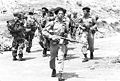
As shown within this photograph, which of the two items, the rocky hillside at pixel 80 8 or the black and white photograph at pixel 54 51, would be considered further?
the rocky hillside at pixel 80 8

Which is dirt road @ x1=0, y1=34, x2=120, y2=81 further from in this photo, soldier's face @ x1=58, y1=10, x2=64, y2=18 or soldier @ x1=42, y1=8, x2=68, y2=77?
soldier's face @ x1=58, y1=10, x2=64, y2=18

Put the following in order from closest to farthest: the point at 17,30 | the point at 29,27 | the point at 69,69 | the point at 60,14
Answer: the point at 60,14
the point at 69,69
the point at 17,30
the point at 29,27

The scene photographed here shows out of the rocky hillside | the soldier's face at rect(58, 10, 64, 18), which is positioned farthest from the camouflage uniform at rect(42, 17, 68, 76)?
the rocky hillside

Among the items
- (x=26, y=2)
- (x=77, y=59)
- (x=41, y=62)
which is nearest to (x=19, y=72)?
(x=41, y=62)

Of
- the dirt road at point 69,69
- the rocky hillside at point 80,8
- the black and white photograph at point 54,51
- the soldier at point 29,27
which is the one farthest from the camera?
the rocky hillside at point 80,8

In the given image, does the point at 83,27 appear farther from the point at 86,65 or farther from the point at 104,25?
the point at 104,25

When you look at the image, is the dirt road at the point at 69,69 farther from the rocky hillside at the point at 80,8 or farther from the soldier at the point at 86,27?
the rocky hillside at the point at 80,8

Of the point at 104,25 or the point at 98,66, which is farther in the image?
the point at 104,25

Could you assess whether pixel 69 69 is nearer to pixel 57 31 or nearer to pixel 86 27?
pixel 86 27

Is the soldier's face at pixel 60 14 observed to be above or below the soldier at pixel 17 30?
above

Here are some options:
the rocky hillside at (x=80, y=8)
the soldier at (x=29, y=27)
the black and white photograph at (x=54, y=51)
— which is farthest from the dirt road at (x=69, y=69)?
the rocky hillside at (x=80, y=8)

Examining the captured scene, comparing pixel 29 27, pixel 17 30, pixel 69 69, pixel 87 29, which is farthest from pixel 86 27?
pixel 29 27

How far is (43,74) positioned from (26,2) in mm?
12873

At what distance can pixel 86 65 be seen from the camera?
39.5 feet
